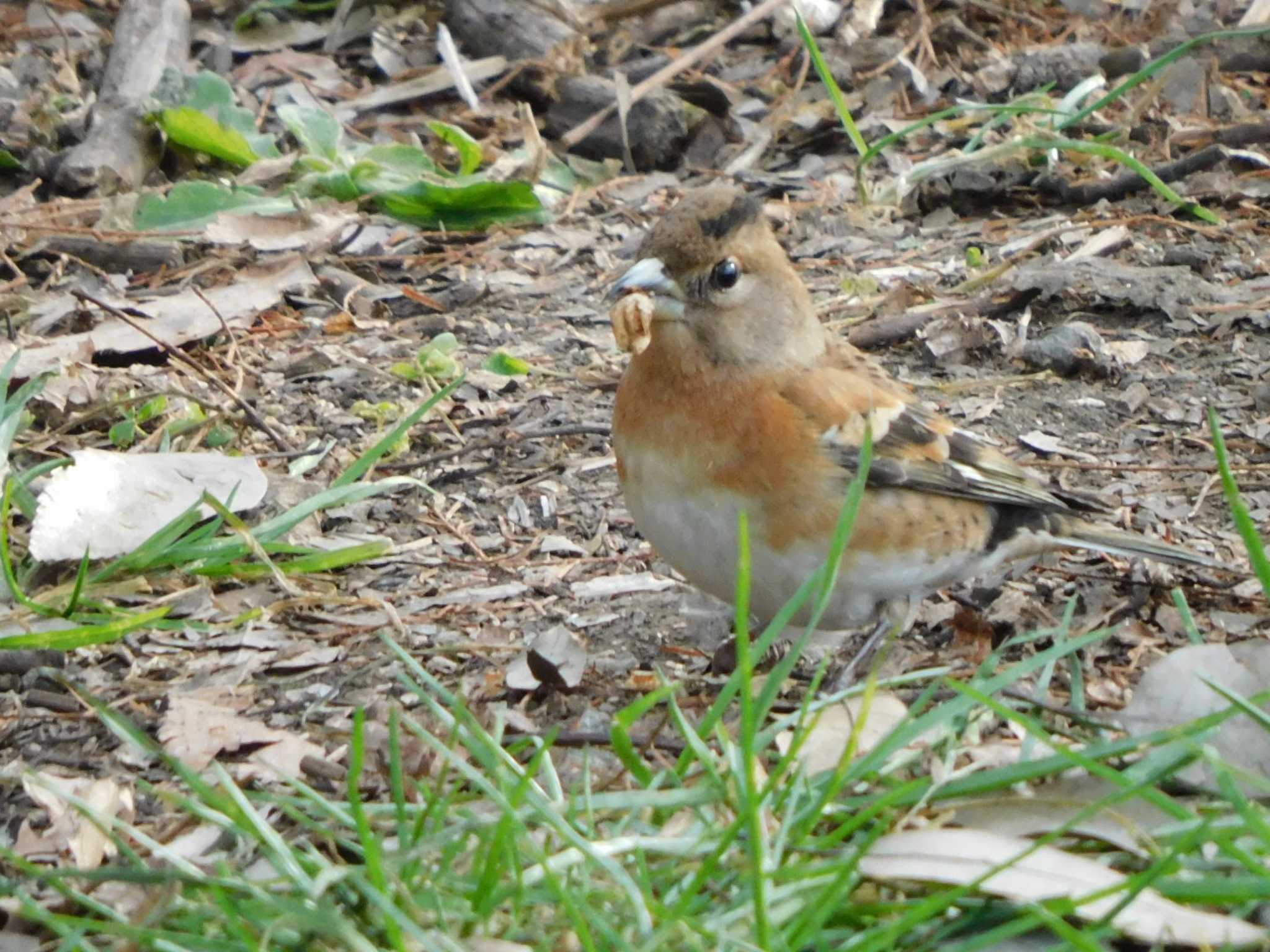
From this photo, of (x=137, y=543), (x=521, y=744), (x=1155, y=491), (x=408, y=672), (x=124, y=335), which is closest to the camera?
(x=521, y=744)

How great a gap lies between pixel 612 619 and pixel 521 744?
5.02 feet

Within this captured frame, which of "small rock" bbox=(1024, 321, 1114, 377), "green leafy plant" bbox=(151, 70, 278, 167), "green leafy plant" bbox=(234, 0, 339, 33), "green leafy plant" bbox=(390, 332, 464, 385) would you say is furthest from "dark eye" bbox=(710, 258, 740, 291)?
"green leafy plant" bbox=(234, 0, 339, 33)

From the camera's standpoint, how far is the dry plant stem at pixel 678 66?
6.83 meters

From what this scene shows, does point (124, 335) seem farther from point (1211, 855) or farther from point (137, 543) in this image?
point (1211, 855)

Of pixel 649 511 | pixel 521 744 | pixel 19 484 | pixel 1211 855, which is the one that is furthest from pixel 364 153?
pixel 1211 855

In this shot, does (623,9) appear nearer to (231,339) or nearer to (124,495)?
(231,339)

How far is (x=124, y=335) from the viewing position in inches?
205

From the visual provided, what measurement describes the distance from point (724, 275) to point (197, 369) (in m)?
1.94

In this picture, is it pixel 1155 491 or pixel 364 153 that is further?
pixel 364 153

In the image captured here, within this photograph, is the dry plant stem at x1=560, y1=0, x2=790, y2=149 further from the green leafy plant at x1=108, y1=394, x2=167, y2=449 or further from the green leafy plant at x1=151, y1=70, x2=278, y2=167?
the green leafy plant at x1=108, y1=394, x2=167, y2=449

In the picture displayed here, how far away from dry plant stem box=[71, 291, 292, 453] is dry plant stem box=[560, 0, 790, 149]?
2294 millimetres

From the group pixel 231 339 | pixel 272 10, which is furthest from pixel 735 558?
pixel 272 10

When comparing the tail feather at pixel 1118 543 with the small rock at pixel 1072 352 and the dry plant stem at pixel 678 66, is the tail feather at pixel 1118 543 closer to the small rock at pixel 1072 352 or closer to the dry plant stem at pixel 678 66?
the small rock at pixel 1072 352

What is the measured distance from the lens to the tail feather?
12.9 feet
